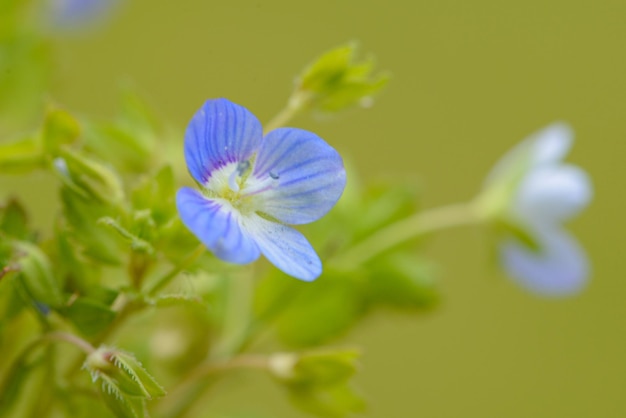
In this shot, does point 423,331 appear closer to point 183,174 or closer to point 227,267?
point 183,174

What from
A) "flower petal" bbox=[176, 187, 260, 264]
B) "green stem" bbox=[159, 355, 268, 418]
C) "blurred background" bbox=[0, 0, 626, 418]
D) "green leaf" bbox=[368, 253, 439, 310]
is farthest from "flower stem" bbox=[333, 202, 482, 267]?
"blurred background" bbox=[0, 0, 626, 418]

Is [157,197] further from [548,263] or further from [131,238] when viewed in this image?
[548,263]

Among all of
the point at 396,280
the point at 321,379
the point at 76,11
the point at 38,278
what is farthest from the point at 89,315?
the point at 76,11

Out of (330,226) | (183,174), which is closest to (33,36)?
(183,174)

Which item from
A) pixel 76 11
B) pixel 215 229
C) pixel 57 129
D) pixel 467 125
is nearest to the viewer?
pixel 215 229

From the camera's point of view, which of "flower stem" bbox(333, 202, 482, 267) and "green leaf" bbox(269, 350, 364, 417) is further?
"flower stem" bbox(333, 202, 482, 267)

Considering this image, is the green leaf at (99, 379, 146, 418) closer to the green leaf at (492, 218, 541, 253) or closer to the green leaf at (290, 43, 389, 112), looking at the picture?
the green leaf at (290, 43, 389, 112)

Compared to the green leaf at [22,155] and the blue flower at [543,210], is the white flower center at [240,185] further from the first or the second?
the blue flower at [543,210]
